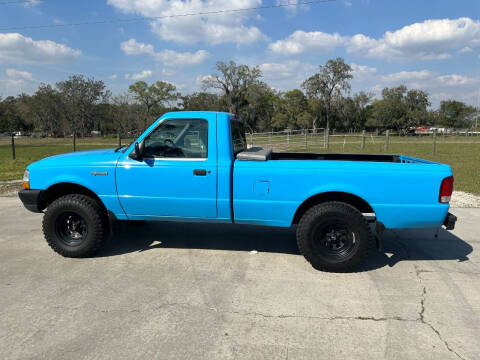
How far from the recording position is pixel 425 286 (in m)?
3.68

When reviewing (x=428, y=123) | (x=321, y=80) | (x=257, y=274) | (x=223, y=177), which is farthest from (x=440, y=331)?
(x=428, y=123)

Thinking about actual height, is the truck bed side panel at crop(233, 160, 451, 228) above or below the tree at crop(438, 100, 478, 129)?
below

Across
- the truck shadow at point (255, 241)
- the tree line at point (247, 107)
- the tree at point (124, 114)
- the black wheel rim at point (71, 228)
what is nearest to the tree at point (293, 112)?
the tree line at point (247, 107)

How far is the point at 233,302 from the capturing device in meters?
3.33

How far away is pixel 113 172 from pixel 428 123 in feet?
270

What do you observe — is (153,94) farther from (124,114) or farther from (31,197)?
(31,197)

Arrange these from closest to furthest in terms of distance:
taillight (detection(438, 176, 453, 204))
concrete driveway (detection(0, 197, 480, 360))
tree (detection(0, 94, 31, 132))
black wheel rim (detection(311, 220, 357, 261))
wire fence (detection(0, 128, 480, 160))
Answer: concrete driveway (detection(0, 197, 480, 360)) → taillight (detection(438, 176, 453, 204)) → black wheel rim (detection(311, 220, 357, 261)) → wire fence (detection(0, 128, 480, 160)) → tree (detection(0, 94, 31, 132))

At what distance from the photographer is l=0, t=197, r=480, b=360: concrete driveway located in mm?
2662

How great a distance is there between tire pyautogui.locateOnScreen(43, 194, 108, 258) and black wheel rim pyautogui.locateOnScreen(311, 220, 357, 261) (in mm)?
2631

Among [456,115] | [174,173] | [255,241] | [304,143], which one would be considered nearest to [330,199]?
[255,241]

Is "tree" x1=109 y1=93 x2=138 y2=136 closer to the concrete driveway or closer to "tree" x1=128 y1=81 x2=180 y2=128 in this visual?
"tree" x1=128 y1=81 x2=180 y2=128

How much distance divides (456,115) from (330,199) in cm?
9242

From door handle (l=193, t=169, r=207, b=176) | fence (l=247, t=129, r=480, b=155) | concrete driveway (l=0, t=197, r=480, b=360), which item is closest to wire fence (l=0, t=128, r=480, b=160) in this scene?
fence (l=247, t=129, r=480, b=155)

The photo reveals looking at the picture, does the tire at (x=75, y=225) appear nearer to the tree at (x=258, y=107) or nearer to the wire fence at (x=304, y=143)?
the wire fence at (x=304, y=143)
